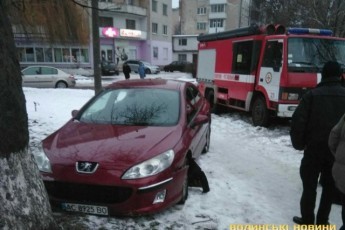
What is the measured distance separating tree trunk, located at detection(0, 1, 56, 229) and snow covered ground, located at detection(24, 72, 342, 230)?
67cm

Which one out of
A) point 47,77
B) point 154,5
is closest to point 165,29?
point 154,5

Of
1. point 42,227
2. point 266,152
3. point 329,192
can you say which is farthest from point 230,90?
point 42,227

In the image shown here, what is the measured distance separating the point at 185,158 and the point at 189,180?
613mm

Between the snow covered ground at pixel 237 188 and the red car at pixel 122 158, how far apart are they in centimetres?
17

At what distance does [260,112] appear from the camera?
378 inches

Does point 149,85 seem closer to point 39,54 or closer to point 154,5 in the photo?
point 39,54

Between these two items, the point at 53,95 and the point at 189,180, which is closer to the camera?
the point at 189,180

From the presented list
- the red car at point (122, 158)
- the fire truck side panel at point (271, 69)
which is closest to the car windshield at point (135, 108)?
the red car at point (122, 158)

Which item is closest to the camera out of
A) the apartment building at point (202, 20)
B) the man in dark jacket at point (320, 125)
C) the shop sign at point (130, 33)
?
the man in dark jacket at point (320, 125)

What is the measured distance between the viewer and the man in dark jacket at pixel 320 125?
11.7ft

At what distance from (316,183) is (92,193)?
2337 millimetres

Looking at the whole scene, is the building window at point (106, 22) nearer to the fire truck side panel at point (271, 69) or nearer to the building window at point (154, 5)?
the building window at point (154, 5)

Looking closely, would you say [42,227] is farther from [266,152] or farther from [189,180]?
[266,152]

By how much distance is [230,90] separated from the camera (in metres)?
11.0
